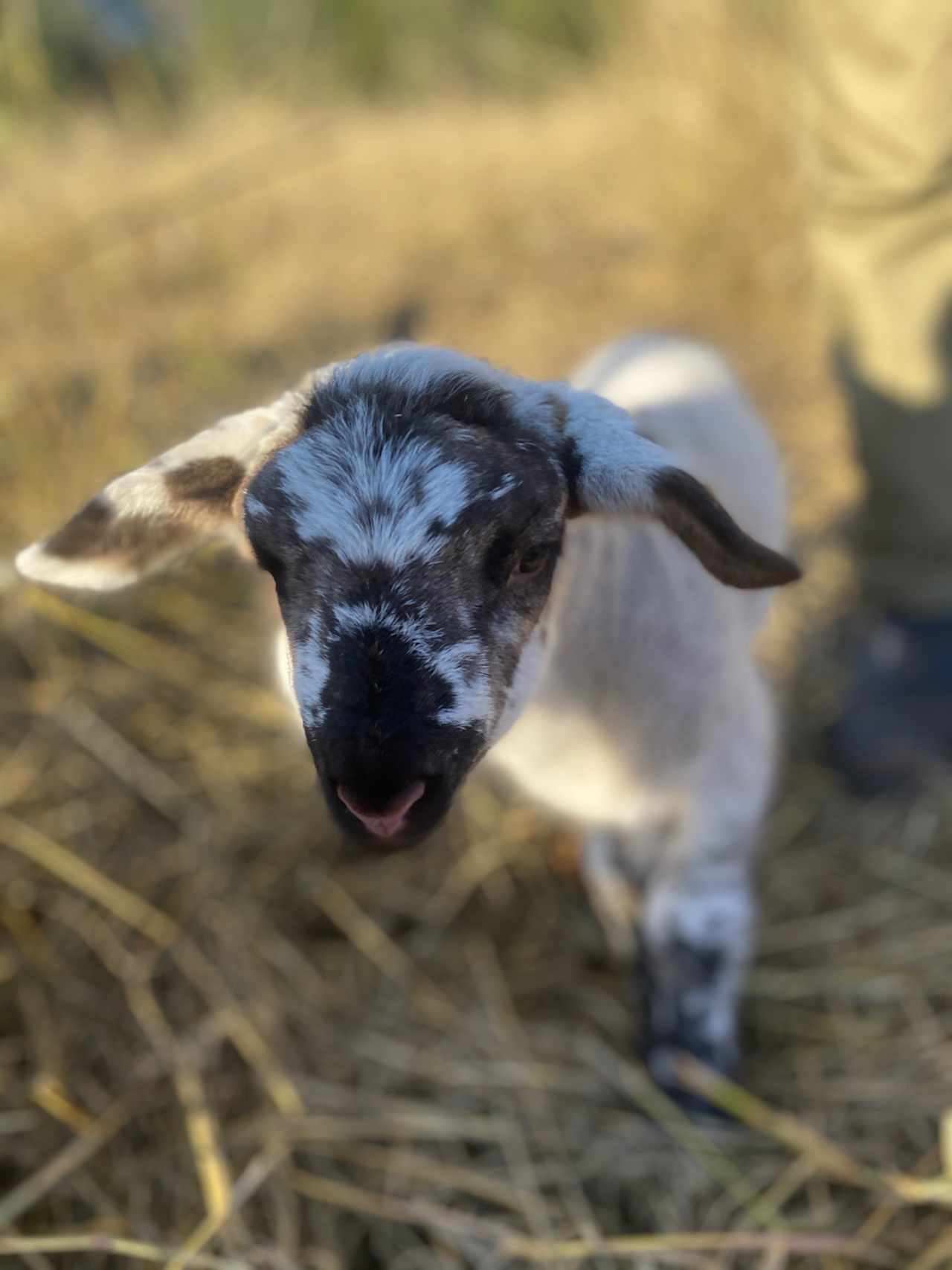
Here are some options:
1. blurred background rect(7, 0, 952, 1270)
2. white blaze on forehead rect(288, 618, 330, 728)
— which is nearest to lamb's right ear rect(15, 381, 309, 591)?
white blaze on forehead rect(288, 618, 330, 728)

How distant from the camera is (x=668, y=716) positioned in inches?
71.3

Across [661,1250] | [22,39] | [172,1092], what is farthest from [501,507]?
[22,39]

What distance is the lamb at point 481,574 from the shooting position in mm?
1213

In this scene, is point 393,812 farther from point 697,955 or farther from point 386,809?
point 697,955

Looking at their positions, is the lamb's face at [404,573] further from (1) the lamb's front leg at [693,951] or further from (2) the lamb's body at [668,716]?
(1) the lamb's front leg at [693,951]

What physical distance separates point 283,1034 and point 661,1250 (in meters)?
0.87

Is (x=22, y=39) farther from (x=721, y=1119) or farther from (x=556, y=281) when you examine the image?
(x=721, y=1119)

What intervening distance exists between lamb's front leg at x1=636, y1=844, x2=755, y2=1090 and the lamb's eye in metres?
0.98

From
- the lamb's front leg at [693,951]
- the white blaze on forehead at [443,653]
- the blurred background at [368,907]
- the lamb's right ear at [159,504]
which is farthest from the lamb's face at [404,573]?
the blurred background at [368,907]

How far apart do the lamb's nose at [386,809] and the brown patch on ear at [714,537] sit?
49cm

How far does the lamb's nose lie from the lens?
46.6 inches

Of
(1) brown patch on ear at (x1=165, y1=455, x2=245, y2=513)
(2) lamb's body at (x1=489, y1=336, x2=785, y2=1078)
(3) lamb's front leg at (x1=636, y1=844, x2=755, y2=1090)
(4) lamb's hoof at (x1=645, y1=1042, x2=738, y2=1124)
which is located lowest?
(4) lamb's hoof at (x1=645, y1=1042, x2=738, y2=1124)

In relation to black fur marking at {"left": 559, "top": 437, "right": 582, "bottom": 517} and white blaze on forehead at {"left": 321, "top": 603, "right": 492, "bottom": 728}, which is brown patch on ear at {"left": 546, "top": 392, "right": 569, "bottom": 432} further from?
white blaze on forehead at {"left": 321, "top": 603, "right": 492, "bottom": 728}

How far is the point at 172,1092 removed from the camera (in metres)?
2.14
